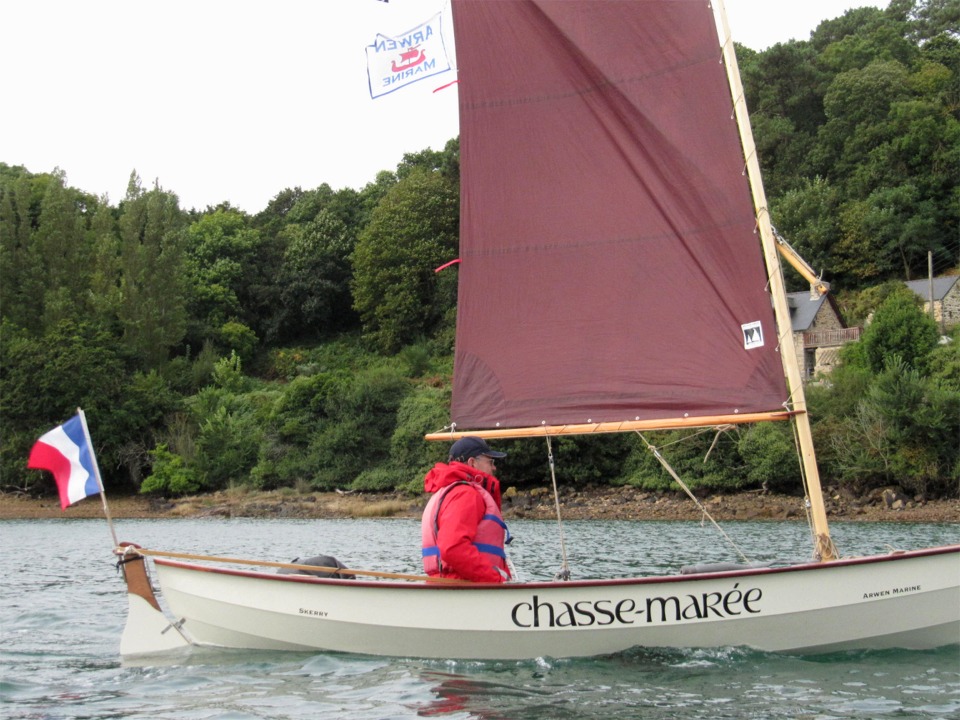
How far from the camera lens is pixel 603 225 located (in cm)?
1117

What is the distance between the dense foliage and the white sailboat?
97.0 feet

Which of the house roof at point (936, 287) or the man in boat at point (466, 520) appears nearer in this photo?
the man in boat at point (466, 520)

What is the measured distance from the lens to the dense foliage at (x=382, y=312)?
140ft

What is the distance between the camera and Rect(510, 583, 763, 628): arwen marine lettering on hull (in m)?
9.81

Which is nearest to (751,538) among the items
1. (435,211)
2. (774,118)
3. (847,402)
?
(847,402)

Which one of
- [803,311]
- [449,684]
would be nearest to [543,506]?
[803,311]

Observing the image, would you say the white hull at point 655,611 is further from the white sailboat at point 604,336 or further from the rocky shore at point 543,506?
the rocky shore at point 543,506

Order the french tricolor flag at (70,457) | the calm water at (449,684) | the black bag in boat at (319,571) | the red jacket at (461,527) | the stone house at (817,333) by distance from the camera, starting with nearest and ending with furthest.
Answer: the calm water at (449,684), the red jacket at (461,527), the french tricolor flag at (70,457), the black bag in boat at (319,571), the stone house at (817,333)

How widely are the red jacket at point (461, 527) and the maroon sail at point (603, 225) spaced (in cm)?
131

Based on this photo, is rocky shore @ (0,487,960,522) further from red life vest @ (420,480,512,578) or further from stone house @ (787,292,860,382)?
red life vest @ (420,480,512,578)

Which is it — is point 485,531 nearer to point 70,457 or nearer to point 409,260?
point 70,457

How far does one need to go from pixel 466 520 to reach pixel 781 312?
3.60 meters

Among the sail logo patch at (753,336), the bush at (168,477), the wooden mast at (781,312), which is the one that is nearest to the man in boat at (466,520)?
the sail logo patch at (753,336)

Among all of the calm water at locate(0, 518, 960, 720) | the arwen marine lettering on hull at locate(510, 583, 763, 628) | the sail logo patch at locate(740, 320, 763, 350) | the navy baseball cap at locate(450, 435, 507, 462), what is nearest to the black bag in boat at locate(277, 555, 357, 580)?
the calm water at locate(0, 518, 960, 720)
